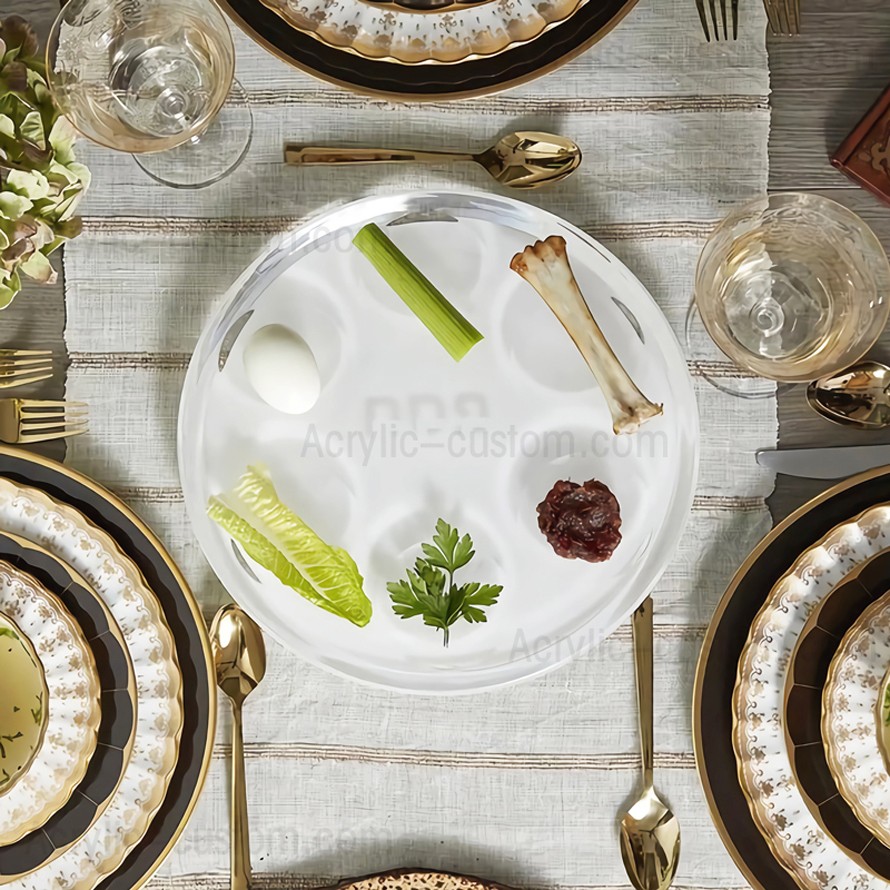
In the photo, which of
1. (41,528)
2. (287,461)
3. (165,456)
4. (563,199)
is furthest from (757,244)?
(41,528)

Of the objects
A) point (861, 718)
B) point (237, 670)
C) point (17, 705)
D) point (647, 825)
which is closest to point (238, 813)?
point (237, 670)

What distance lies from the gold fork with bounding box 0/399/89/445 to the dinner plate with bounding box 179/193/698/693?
5.1 inches

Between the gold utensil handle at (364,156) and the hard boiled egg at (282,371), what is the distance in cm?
18

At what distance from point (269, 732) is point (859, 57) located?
916mm

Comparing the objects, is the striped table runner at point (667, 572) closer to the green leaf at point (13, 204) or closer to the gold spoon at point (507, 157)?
the gold spoon at point (507, 157)

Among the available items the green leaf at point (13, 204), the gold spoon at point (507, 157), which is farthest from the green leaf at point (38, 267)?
the gold spoon at point (507, 157)

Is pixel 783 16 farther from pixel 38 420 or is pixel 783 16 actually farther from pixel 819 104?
pixel 38 420

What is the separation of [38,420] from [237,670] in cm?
33

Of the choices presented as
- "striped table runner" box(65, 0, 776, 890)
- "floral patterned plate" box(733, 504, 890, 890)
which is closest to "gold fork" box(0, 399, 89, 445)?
"striped table runner" box(65, 0, 776, 890)

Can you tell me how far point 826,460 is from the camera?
877 mm

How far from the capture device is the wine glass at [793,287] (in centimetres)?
84

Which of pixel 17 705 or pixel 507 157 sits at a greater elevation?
pixel 507 157

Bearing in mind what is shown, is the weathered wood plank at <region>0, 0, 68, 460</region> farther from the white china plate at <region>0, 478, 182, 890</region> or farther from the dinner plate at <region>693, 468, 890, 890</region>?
the dinner plate at <region>693, 468, 890, 890</region>

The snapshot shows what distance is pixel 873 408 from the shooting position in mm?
878
